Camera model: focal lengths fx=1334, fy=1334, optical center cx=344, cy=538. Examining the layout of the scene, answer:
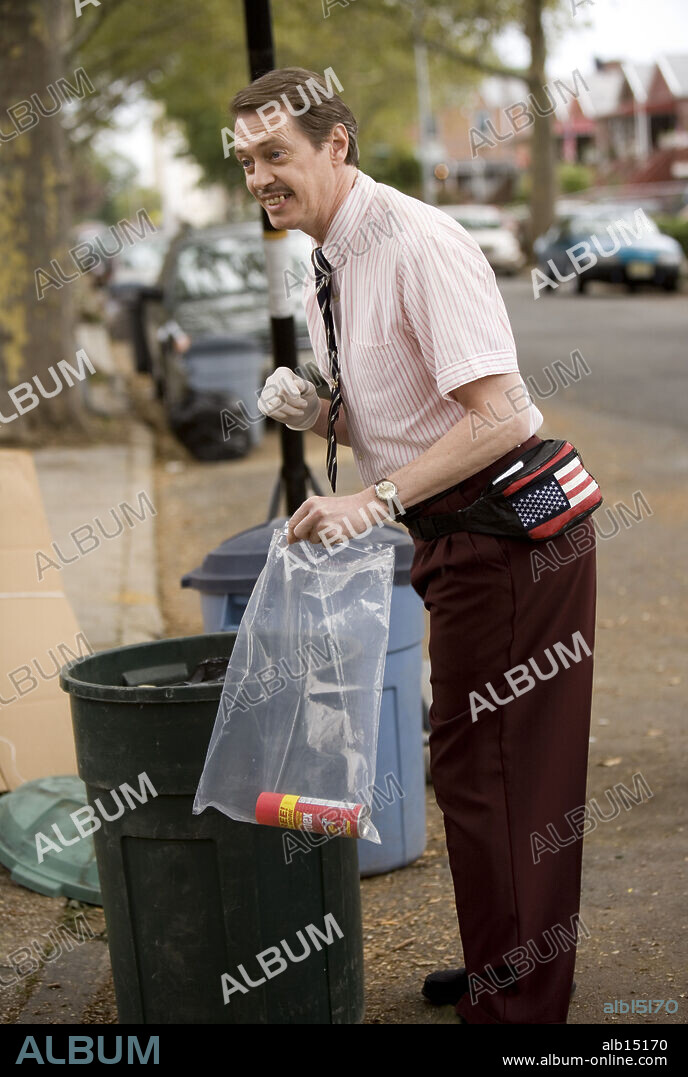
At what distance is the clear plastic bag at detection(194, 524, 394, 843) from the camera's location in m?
2.65

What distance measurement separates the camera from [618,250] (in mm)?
24625

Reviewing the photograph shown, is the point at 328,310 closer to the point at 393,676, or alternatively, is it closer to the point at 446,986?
the point at 393,676

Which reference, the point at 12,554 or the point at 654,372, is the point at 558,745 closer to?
the point at 12,554

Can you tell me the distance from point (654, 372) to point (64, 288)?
266 inches

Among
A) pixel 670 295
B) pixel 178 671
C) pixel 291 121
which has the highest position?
pixel 291 121

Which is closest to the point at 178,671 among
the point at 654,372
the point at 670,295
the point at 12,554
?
the point at 12,554

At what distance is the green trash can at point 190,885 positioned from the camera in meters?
2.71

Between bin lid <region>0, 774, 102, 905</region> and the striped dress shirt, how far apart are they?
1830 mm

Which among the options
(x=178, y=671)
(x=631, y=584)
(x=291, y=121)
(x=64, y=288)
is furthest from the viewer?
(x=64, y=288)

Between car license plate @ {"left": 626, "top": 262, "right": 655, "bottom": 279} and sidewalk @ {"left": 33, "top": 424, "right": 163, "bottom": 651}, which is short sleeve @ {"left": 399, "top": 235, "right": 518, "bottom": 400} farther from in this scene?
car license plate @ {"left": 626, "top": 262, "right": 655, "bottom": 279}

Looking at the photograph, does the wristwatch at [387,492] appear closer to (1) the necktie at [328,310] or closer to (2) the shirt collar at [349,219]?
(1) the necktie at [328,310]

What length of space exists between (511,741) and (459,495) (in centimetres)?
53

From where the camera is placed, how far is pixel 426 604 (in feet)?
9.35

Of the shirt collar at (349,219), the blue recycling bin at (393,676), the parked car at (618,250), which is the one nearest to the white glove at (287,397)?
the shirt collar at (349,219)
